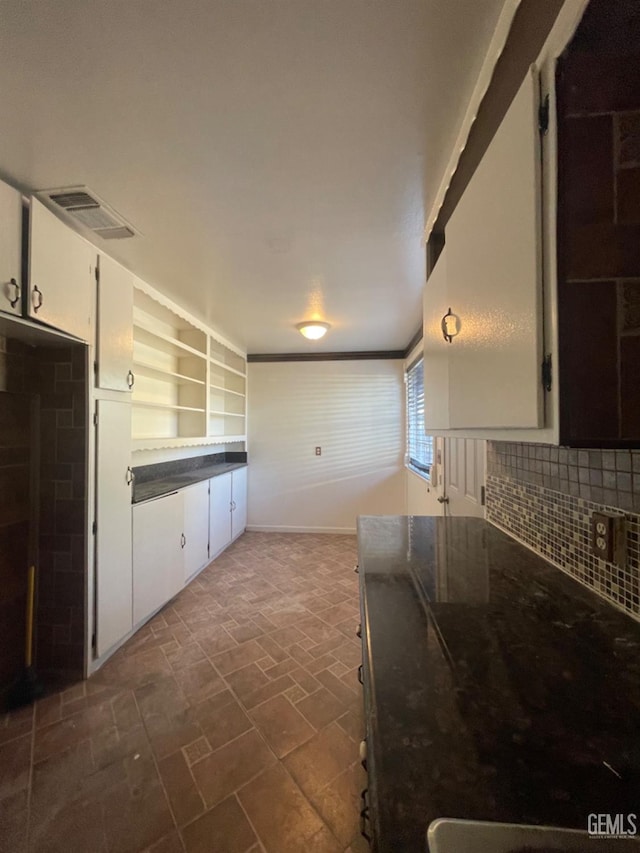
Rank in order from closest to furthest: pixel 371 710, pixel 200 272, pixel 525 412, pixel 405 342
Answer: pixel 371 710, pixel 525 412, pixel 200 272, pixel 405 342

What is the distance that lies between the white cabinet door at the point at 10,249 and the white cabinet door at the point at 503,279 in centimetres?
177

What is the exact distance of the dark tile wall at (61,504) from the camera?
1860 millimetres

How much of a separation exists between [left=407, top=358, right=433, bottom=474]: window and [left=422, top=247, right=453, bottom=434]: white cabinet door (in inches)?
66.8

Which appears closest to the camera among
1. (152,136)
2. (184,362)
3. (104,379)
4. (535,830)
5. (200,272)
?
(535,830)

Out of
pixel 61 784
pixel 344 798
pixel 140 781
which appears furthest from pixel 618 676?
pixel 61 784

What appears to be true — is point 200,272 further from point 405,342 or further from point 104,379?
point 405,342

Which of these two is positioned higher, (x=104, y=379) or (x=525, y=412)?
(x=104, y=379)

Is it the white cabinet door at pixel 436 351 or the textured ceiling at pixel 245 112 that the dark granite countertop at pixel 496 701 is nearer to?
the white cabinet door at pixel 436 351

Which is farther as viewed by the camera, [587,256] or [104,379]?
[104,379]

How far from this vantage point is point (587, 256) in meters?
0.64

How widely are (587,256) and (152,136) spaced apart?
1455 millimetres

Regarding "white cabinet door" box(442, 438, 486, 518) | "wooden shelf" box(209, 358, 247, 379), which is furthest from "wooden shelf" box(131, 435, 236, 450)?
"white cabinet door" box(442, 438, 486, 518)

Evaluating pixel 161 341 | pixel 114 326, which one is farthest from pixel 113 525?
pixel 161 341

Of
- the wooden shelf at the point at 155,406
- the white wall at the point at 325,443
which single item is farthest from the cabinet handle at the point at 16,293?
the white wall at the point at 325,443
